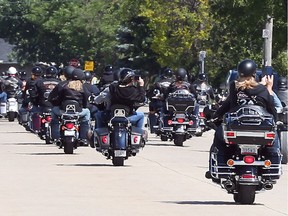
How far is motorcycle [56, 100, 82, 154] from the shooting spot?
23.6 meters

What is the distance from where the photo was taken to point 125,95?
815 inches

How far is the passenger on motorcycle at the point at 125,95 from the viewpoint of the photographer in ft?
68.0

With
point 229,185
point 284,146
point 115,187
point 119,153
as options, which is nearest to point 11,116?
point 284,146

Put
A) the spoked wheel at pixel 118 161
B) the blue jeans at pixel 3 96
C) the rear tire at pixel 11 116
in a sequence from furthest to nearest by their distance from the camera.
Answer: the rear tire at pixel 11 116
the blue jeans at pixel 3 96
the spoked wheel at pixel 118 161

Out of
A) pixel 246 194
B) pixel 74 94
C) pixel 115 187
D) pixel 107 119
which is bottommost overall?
pixel 115 187

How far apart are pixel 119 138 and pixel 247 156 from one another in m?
6.48

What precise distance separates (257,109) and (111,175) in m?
4.90

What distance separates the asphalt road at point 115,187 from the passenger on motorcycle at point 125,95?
0.85m

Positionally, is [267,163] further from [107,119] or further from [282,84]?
[282,84]

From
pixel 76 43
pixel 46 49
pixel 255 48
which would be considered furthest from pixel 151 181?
pixel 46 49

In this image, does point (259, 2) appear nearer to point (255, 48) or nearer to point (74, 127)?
point (255, 48)

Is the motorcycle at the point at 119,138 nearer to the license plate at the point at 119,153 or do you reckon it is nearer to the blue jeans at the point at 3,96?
the license plate at the point at 119,153

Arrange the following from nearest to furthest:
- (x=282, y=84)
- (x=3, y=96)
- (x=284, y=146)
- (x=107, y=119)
→ 1. (x=107, y=119)
2. (x=284, y=146)
3. (x=282, y=84)
4. (x=3, y=96)

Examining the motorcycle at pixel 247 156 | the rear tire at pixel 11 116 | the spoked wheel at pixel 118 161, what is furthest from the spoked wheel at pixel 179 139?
the rear tire at pixel 11 116
